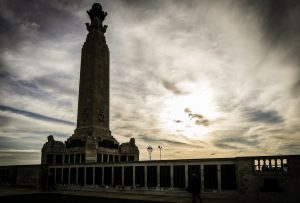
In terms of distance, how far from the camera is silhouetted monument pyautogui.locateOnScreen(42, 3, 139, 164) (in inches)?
1555

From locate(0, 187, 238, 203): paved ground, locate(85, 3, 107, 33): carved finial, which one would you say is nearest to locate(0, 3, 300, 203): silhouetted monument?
locate(85, 3, 107, 33): carved finial

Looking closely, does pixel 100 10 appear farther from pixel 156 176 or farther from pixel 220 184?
pixel 220 184

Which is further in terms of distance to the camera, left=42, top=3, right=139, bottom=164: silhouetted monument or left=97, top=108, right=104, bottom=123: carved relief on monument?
left=97, top=108, right=104, bottom=123: carved relief on monument

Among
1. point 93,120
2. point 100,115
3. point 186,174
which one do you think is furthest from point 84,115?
point 186,174

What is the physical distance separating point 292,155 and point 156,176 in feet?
37.1

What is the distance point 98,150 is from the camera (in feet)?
128

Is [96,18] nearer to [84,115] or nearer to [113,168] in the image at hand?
[84,115]

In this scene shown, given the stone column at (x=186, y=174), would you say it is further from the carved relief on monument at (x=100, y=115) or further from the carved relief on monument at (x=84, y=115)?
the carved relief on monument at (x=84, y=115)

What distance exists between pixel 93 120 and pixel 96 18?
19.3 meters

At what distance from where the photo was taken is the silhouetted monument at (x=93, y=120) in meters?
39.5

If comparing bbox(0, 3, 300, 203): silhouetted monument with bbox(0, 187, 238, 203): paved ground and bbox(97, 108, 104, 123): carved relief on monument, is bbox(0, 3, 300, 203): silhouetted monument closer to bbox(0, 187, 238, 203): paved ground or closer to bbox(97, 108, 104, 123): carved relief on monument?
bbox(97, 108, 104, 123): carved relief on monument

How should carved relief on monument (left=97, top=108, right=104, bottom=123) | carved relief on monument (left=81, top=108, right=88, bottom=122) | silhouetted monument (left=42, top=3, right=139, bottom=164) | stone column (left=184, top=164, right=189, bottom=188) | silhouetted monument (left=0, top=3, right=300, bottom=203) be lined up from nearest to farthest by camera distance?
silhouetted monument (left=0, top=3, right=300, bottom=203) → stone column (left=184, top=164, right=189, bottom=188) → silhouetted monument (left=42, top=3, right=139, bottom=164) → carved relief on monument (left=81, top=108, right=88, bottom=122) → carved relief on monument (left=97, top=108, right=104, bottom=123)

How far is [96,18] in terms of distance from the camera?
4909cm

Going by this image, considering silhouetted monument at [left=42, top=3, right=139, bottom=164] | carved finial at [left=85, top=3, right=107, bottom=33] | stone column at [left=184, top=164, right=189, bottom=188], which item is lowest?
stone column at [left=184, top=164, right=189, bottom=188]
